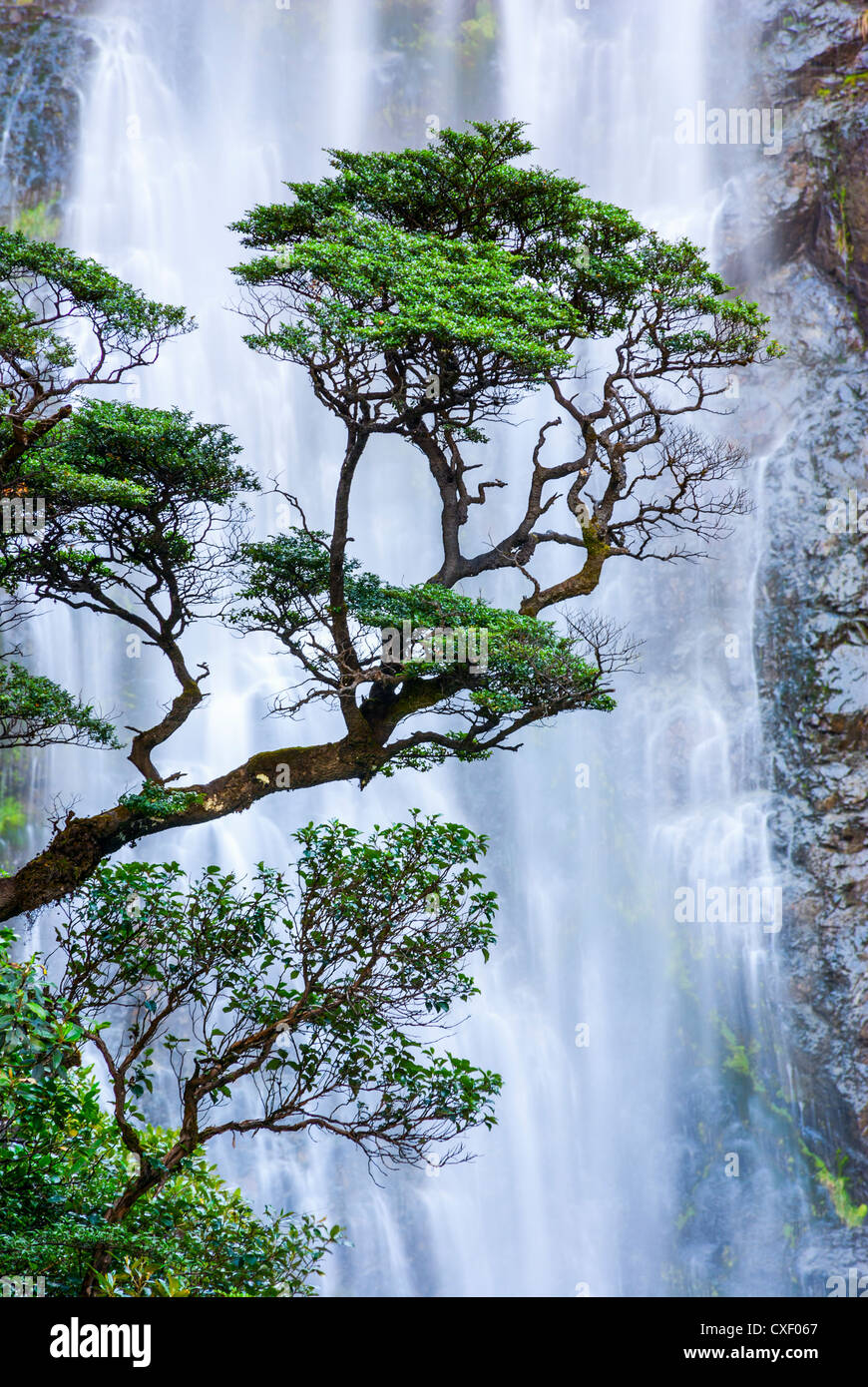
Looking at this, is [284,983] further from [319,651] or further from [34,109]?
[34,109]

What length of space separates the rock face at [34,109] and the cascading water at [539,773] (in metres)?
0.46

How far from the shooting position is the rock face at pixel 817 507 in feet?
48.9

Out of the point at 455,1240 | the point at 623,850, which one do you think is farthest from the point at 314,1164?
the point at 623,850

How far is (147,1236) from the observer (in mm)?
4938

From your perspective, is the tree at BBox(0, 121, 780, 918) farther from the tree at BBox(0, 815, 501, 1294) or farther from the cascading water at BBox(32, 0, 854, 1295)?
the cascading water at BBox(32, 0, 854, 1295)

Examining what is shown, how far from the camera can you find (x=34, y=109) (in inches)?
749

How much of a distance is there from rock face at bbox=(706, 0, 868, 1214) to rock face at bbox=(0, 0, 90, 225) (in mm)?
10842

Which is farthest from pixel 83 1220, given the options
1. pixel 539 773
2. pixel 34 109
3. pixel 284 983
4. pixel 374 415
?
pixel 34 109

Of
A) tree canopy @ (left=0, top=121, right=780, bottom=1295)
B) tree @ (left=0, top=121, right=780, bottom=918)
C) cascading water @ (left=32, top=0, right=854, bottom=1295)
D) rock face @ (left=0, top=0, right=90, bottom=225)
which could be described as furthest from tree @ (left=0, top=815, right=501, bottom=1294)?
rock face @ (left=0, top=0, right=90, bottom=225)

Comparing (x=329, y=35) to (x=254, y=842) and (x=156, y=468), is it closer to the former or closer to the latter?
(x=254, y=842)

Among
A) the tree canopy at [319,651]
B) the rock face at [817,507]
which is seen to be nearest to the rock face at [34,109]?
the rock face at [817,507]

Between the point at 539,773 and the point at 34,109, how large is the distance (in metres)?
13.7

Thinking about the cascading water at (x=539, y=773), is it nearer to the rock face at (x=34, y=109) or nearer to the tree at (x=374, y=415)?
the rock face at (x=34, y=109)

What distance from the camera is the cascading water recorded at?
14.9 meters
